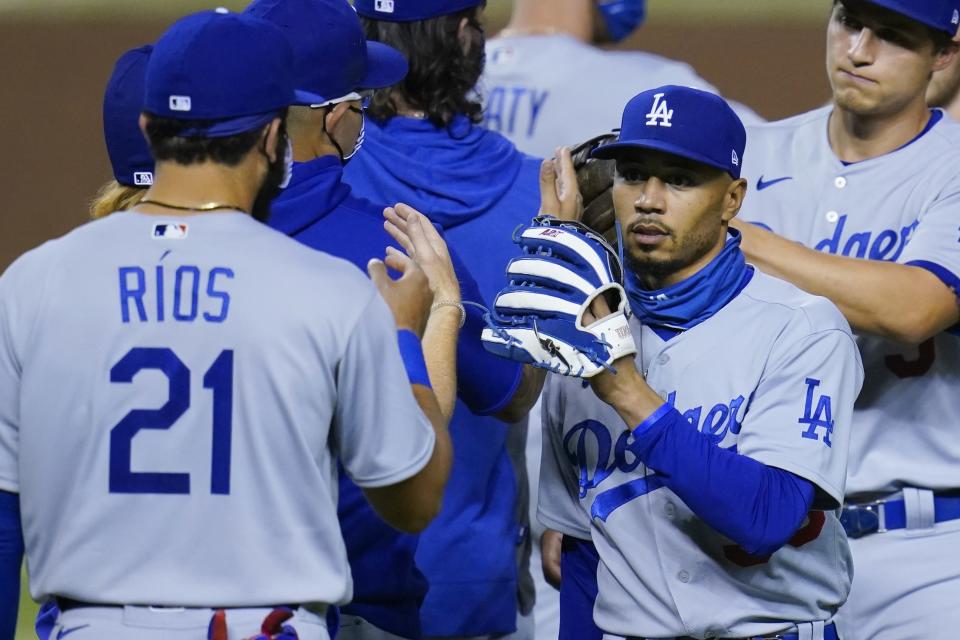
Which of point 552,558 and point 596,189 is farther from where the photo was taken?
point 552,558

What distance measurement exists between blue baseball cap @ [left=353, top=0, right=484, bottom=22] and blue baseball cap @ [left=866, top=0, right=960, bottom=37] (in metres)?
0.95

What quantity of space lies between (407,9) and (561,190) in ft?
2.44

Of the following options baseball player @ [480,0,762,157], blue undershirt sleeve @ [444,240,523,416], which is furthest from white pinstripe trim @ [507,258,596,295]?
baseball player @ [480,0,762,157]

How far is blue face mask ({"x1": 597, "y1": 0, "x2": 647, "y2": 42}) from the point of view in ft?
19.4

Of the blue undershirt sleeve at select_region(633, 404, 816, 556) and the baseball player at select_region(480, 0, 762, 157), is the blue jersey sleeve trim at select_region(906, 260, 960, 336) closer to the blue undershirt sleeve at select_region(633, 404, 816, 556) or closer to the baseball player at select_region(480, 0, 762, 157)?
the blue undershirt sleeve at select_region(633, 404, 816, 556)

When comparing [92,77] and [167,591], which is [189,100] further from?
[92,77]

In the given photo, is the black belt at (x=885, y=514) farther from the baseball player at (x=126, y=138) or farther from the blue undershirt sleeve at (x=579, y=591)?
the baseball player at (x=126, y=138)

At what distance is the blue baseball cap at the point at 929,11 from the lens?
3.35 metres

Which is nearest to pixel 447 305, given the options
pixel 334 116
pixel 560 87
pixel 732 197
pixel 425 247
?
pixel 425 247

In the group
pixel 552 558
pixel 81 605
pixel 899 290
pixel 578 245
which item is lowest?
pixel 552 558

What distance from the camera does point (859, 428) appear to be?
11.3 feet

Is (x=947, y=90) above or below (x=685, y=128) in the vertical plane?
below

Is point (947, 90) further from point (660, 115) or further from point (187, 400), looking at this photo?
point (187, 400)

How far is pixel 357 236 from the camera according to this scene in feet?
8.72
